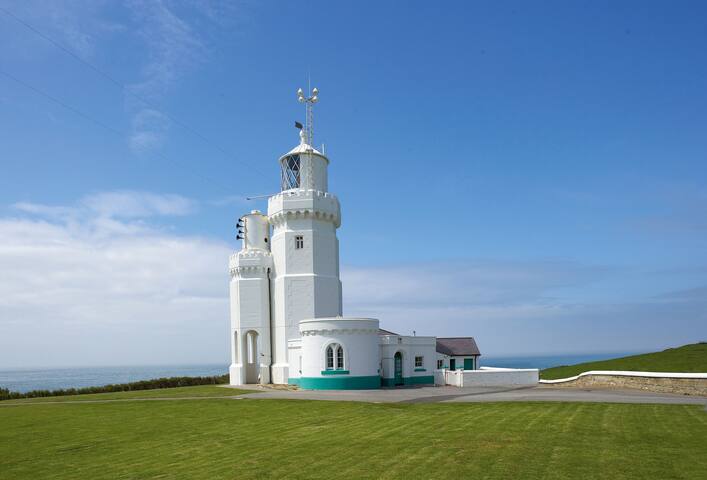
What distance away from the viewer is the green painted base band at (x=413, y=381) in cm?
3453

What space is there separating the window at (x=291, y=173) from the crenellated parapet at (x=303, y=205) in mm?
1639

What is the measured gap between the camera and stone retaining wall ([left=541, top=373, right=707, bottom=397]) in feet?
79.2

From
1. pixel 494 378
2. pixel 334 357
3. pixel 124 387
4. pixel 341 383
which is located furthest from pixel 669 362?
pixel 124 387

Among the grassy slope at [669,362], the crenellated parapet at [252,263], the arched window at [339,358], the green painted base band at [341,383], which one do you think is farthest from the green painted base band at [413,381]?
the grassy slope at [669,362]

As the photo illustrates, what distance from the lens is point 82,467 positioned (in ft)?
38.3

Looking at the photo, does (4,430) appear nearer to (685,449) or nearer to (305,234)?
(685,449)

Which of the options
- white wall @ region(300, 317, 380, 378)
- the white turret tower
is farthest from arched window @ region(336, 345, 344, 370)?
the white turret tower

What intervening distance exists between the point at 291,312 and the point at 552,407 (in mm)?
21617

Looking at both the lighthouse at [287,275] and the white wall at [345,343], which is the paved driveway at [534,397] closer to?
the white wall at [345,343]

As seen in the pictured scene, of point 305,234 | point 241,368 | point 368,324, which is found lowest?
point 241,368

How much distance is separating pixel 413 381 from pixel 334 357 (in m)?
5.93

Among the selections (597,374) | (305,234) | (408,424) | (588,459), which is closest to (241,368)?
(305,234)

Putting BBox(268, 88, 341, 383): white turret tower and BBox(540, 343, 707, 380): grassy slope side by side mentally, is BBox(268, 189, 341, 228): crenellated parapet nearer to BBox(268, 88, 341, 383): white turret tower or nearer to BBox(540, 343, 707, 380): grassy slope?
BBox(268, 88, 341, 383): white turret tower

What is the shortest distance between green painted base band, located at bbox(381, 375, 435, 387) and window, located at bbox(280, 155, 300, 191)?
49.9 ft
